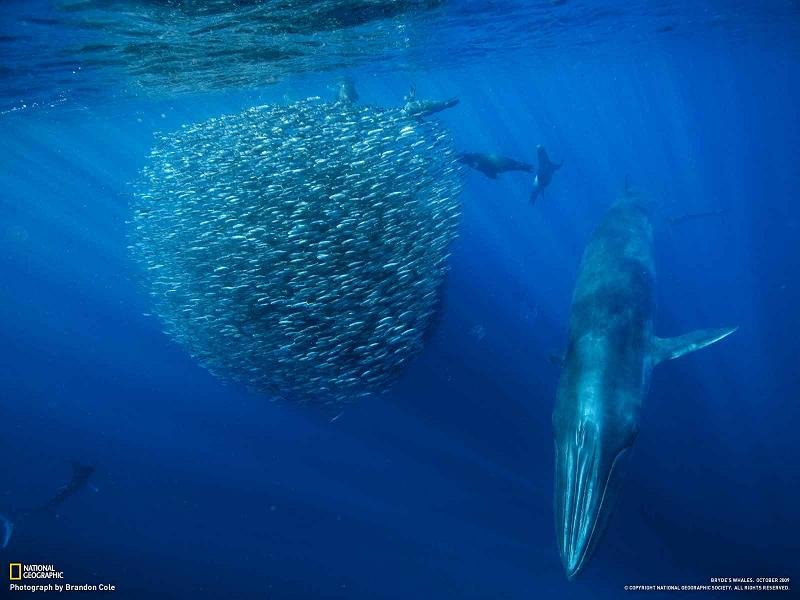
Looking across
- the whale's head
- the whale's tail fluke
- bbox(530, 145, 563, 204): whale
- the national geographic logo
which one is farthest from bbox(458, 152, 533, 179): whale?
the national geographic logo

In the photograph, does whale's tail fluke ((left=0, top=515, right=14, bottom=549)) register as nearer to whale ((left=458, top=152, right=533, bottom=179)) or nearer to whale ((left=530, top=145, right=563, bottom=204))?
whale ((left=458, top=152, right=533, bottom=179))

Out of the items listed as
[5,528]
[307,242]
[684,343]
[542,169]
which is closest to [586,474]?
[684,343]

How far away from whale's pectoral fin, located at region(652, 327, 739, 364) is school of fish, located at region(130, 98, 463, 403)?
3762mm

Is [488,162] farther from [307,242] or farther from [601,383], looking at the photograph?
[601,383]

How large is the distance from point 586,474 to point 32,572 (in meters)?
18.5

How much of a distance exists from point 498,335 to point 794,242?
19.9m

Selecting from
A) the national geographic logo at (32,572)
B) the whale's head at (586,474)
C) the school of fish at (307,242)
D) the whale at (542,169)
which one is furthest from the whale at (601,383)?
the national geographic logo at (32,572)

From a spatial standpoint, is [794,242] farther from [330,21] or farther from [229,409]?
[229,409]

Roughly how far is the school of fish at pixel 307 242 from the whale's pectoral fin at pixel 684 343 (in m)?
3.76

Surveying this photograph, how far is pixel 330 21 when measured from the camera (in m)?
14.2

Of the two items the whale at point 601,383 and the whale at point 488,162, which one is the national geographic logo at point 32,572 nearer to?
the whale at point 601,383

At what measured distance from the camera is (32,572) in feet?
49.8

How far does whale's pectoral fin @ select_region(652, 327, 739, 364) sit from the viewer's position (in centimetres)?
652

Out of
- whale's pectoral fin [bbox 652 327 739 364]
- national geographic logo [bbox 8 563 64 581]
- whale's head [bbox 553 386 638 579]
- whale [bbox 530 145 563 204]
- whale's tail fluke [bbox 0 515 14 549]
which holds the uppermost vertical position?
whale [bbox 530 145 563 204]
